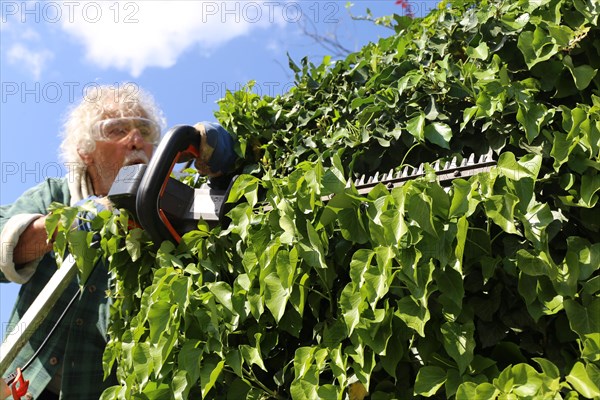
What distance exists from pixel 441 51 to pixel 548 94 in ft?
0.98

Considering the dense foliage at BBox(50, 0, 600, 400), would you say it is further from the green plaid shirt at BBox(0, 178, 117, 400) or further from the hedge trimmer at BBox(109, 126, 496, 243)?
the green plaid shirt at BBox(0, 178, 117, 400)

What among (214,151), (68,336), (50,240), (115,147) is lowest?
(68,336)

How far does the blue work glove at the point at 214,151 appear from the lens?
202 cm

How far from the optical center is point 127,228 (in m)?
1.95

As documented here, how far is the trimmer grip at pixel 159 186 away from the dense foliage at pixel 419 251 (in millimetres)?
48

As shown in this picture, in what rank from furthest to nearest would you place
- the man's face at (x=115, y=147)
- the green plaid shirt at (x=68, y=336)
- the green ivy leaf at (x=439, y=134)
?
1. the man's face at (x=115, y=147)
2. the green plaid shirt at (x=68, y=336)
3. the green ivy leaf at (x=439, y=134)

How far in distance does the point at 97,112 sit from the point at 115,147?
267mm

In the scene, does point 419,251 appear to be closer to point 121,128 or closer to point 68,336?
point 68,336

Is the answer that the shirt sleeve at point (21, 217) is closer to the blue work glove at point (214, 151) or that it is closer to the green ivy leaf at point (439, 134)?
the blue work glove at point (214, 151)

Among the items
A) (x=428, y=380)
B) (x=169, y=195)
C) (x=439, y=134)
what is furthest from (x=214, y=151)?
(x=428, y=380)

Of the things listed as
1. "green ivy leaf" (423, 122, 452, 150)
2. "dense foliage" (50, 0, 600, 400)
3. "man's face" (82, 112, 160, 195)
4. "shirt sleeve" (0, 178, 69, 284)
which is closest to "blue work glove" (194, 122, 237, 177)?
"dense foliage" (50, 0, 600, 400)

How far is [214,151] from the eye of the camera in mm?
2037

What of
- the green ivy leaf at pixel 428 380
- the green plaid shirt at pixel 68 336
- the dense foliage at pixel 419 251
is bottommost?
the green plaid shirt at pixel 68 336

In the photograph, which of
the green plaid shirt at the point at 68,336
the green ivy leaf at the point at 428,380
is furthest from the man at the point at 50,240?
the green ivy leaf at the point at 428,380
